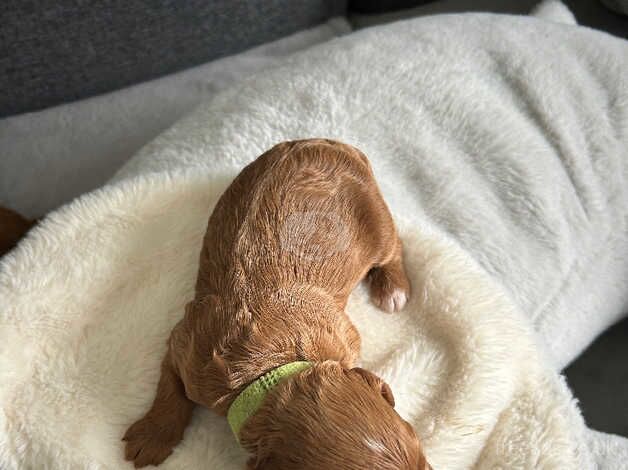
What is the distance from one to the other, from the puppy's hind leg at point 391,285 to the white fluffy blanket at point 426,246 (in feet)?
0.08

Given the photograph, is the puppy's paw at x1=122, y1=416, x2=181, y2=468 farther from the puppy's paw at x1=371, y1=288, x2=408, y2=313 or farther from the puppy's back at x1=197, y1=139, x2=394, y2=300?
the puppy's paw at x1=371, y1=288, x2=408, y2=313

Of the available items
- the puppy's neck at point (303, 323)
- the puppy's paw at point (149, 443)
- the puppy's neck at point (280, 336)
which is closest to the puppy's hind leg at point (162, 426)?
the puppy's paw at point (149, 443)

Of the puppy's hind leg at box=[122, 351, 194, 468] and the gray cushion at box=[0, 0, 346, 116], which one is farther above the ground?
the gray cushion at box=[0, 0, 346, 116]

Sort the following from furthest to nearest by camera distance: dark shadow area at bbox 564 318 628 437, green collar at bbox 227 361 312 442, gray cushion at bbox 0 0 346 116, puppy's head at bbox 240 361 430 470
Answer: gray cushion at bbox 0 0 346 116
dark shadow area at bbox 564 318 628 437
green collar at bbox 227 361 312 442
puppy's head at bbox 240 361 430 470

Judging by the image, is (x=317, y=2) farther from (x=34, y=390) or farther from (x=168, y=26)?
(x=34, y=390)

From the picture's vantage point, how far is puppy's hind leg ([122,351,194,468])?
1038 mm

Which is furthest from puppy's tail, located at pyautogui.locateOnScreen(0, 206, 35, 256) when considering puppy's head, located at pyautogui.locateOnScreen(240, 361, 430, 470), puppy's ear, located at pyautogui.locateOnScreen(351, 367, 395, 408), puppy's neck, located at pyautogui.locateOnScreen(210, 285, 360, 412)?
puppy's ear, located at pyautogui.locateOnScreen(351, 367, 395, 408)

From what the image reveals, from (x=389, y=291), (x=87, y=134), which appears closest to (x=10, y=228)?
(x=87, y=134)

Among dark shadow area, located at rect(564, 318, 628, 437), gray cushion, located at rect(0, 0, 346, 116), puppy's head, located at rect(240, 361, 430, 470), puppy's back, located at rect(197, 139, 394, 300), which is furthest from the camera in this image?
gray cushion, located at rect(0, 0, 346, 116)

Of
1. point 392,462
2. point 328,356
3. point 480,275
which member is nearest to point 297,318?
point 328,356

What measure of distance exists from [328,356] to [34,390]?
553 millimetres

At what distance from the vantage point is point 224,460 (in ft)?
3.45

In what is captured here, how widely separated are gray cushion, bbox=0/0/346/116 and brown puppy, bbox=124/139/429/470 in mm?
791

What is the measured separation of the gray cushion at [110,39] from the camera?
61.0 inches
